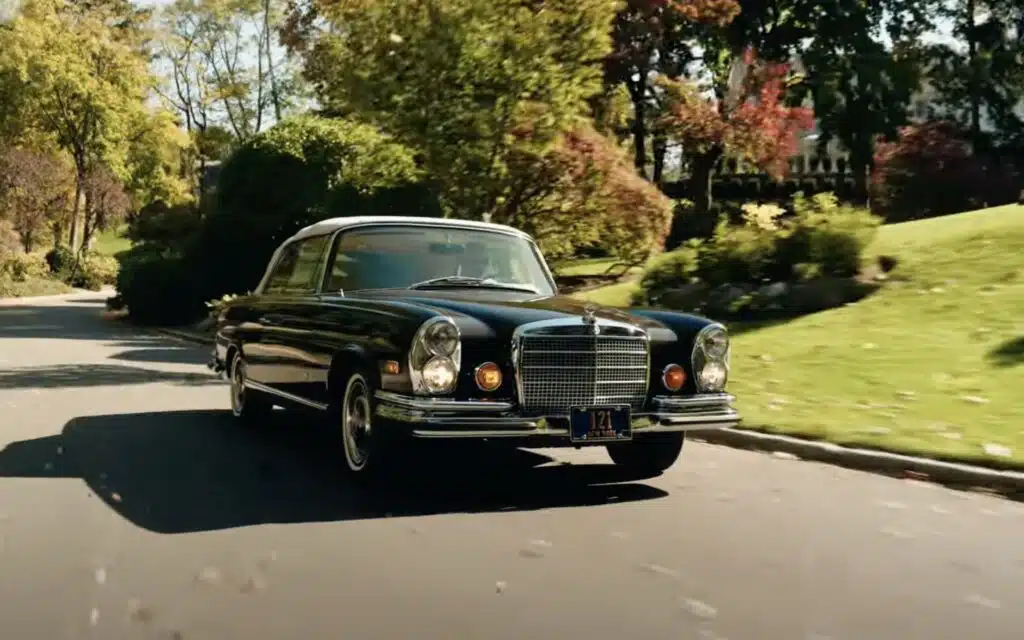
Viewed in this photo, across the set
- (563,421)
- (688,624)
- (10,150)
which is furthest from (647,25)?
(10,150)

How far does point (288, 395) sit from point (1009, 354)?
25.3ft

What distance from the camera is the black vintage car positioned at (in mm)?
6480

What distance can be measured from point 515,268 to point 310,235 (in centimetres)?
172

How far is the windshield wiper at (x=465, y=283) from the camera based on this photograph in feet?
25.8

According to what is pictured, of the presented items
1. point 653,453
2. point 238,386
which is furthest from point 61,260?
point 653,453

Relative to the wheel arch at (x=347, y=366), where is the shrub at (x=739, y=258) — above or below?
above

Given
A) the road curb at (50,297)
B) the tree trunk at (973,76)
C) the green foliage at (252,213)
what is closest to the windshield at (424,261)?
the green foliage at (252,213)

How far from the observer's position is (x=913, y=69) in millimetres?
37281

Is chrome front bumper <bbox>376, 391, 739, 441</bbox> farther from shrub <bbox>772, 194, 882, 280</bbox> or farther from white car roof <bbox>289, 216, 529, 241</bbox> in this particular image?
shrub <bbox>772, 194, 882, 280</bbox>

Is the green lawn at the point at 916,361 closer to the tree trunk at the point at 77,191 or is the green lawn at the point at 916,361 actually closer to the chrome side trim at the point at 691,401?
the chrome side trim at the point at 691,401

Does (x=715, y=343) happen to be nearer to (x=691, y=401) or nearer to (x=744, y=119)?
(x=691, y=401)

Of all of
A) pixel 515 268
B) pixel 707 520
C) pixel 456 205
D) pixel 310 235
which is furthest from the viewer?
pixel 456 205

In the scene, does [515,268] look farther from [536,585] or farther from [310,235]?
[536,585]

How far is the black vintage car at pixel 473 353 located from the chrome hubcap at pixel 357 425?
0.03 feet
